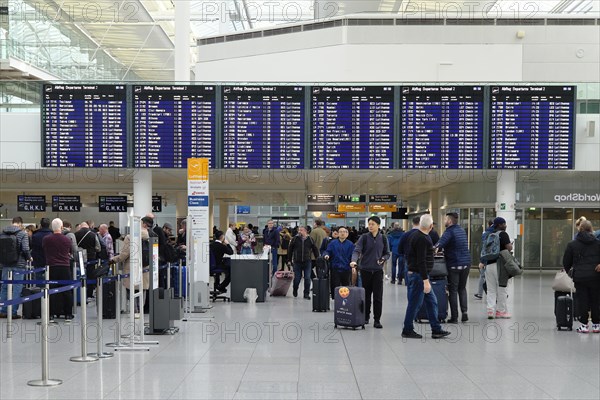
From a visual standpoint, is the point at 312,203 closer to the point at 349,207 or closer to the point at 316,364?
the point at 349,207

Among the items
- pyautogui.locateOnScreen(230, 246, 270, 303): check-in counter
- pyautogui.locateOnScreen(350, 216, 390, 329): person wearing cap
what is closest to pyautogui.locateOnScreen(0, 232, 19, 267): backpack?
pyautogui.locateOnScreen(230, 246, 270, 303): check-in counter

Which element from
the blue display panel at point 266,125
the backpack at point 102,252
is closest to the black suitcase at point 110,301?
the backpack at point 102,252

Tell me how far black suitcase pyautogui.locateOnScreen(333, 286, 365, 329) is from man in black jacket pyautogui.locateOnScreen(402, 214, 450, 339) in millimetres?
894

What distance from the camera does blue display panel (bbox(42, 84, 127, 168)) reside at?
56.7 feet

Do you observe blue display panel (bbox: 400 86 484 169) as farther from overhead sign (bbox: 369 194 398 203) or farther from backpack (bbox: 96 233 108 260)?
overhead sign (bbox: 369 194 398 203)

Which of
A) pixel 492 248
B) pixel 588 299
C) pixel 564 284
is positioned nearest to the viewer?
pixel 588 299

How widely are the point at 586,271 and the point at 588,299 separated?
45cm

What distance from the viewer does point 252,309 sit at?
44.9 feet

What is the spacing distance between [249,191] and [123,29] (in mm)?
11272

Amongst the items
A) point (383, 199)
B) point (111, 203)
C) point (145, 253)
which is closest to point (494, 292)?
point (145, 253)

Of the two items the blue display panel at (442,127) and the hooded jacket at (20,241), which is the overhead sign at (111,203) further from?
the hooded jacket at (20,241)

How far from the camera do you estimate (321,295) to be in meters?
13.1

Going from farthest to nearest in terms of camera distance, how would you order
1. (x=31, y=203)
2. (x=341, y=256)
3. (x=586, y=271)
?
(x=31, y=203) → (x=341, y=256) → (x=586, y=271)

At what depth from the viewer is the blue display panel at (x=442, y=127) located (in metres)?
17.4
